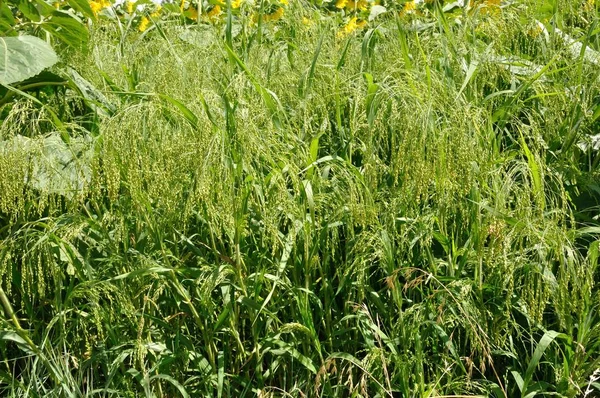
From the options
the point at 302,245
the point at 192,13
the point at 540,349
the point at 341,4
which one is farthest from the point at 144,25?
the point at 540,349

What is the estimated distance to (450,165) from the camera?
205cm

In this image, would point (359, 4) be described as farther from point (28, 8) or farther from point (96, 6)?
point (28, 8)

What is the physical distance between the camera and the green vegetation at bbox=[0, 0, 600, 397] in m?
2.05

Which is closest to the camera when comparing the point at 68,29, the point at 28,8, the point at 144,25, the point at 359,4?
the point at 68,29

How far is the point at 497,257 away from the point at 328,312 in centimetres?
43

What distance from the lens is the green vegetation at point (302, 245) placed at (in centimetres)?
205

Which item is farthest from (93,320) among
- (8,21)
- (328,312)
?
(8,21)

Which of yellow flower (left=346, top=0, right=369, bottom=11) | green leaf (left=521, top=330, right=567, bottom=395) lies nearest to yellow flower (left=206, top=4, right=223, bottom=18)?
yellow flower (left=346, top=0, right=369, bottom=11)

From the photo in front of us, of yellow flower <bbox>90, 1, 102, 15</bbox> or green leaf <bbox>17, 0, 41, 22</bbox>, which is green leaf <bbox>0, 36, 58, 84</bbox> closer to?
green leaf <bbox>17, 0, 41, 22</bbox>

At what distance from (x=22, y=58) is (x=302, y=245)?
0.87 m

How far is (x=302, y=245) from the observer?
7.41 ft

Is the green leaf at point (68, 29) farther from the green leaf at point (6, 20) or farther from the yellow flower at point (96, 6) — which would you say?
the yellow flower at point (96, 6)

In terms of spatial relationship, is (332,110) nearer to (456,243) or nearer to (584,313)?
(456,243)

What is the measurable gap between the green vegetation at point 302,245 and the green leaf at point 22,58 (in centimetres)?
1
